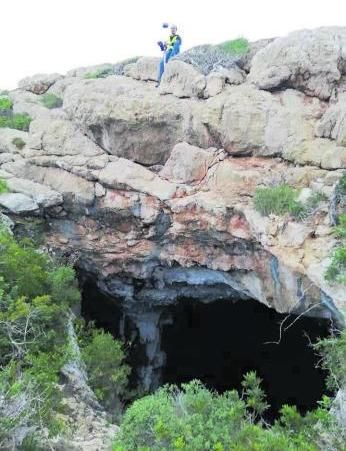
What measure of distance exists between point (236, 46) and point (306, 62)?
3.55 m

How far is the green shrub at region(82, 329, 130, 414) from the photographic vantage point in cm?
1105

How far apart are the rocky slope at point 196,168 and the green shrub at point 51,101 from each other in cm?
78

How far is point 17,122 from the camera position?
14.8 meters

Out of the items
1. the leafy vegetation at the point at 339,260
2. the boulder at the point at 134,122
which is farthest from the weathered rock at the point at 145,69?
the leafy vegetation at the point at 339,260

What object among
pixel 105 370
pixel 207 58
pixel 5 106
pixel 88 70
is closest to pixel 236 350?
pixel 105 370

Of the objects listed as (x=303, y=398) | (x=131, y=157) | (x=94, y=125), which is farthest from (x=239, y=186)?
(x=303, y=398)

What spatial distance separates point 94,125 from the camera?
13234 millimetres

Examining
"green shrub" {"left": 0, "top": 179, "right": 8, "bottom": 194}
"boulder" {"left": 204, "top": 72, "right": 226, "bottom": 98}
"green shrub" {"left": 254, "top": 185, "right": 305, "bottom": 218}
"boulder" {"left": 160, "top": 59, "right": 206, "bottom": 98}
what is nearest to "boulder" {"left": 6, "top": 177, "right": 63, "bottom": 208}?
"green shrub" {"left": 0, "top": 179, "right": 8, "bottom": 194}

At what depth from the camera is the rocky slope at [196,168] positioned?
37.0 ft

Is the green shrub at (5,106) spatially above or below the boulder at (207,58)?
below

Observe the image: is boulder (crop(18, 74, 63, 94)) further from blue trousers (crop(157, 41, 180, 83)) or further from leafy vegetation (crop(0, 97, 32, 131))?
blue trousers (crop(157, 41, 180, 83))

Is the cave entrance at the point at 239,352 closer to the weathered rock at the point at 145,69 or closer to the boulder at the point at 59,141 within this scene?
the boulder at the point at 59,141

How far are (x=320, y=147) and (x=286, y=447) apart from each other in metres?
6.95

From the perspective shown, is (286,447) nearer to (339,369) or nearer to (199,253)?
→ (339,369)
